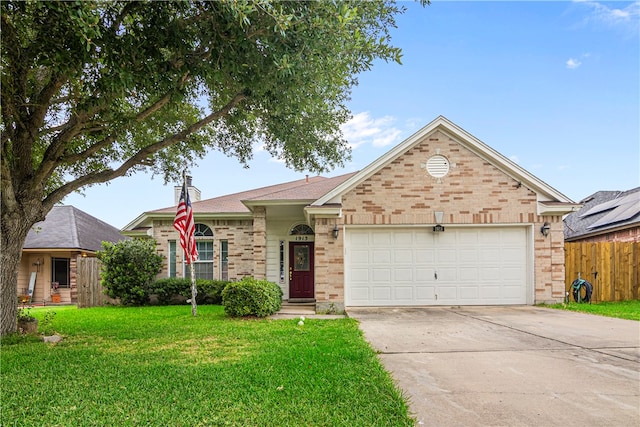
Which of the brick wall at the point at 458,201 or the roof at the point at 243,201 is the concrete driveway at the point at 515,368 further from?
the roof at the point at 243,201

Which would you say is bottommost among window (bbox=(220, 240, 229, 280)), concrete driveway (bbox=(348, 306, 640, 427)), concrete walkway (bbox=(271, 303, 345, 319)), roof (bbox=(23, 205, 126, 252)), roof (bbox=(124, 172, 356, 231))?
concrete walkway (bbox=(271, 303, 345, 319))

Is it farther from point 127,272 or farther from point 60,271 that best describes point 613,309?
point 60,271

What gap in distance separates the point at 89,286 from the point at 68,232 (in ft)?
23.4

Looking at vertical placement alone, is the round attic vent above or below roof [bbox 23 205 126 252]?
above

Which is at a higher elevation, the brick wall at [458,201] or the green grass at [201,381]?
the brick wall at [458,201]

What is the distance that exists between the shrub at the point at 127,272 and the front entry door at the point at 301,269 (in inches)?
198

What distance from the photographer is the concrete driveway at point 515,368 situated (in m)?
3.64

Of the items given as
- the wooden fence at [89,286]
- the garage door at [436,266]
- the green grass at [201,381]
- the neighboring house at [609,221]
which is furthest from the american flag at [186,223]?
the neighboring house at [609,221]

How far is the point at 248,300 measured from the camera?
9.52 meters

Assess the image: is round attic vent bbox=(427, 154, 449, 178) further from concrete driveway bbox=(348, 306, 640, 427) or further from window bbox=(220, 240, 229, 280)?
window bbox=(220, 240, 229, 280)

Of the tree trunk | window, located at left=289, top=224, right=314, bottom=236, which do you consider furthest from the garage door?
the tree trunk

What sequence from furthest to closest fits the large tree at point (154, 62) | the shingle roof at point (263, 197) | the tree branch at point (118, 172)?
the shingle roof at point (263, 197)
the tree branch at point (118, 172)
the large tree at point (154, 62)

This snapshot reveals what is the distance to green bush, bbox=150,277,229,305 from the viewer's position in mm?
13555

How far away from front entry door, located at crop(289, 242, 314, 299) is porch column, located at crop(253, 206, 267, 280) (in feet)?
5.85
